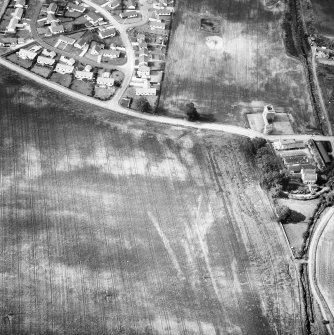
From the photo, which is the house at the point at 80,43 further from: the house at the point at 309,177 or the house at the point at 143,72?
the house at the point at 309,177

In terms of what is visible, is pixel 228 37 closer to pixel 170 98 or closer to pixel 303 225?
pixel 170 98

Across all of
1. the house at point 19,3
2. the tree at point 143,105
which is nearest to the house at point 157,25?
the tree at point 143,105

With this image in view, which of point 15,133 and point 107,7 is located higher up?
point 107,7

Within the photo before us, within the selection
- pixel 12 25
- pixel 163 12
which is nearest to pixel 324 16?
pixel 163 12

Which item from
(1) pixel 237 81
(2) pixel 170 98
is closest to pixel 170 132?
(2) pixel 170 98

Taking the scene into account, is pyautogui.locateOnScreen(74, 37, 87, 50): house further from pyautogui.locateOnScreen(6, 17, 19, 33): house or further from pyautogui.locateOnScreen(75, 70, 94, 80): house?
pyautogui.locateOnScreen(6, 17, 19, 33): house
